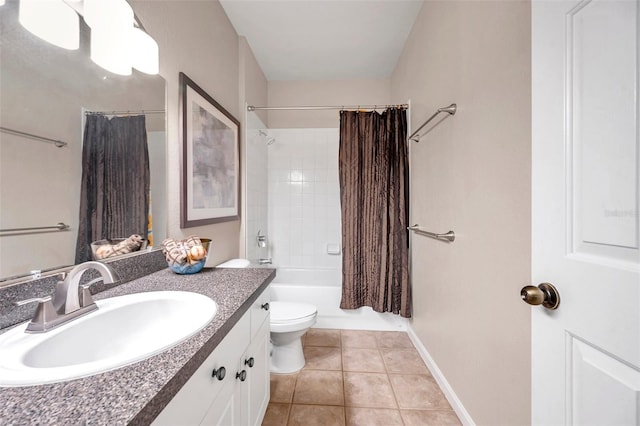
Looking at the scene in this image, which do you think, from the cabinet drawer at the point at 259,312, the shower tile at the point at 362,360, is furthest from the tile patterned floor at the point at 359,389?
the cabinet drawer at the point at 259,312

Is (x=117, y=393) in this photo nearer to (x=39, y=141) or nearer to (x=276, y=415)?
(x=39, y=141)

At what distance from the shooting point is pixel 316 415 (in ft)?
4.46

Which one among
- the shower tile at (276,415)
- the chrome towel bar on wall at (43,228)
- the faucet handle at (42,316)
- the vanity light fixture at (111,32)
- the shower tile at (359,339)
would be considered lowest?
the shower tile at (276,415)

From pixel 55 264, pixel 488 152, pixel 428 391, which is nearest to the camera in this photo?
pixel 55 264

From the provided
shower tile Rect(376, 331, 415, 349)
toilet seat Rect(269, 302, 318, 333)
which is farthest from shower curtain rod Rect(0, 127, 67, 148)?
shower tile Rect(376, 331, 415, 349)

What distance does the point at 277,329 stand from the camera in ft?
5.25

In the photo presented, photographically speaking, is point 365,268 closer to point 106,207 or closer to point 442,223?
point 442,223

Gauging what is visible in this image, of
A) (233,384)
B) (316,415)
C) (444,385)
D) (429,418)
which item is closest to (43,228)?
(233,384)

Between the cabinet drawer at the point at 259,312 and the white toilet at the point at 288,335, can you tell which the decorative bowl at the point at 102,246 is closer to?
the cabinet drawer at the point at 259,312

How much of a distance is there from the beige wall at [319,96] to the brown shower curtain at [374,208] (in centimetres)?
78

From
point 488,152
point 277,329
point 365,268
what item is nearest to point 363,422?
point 277,329

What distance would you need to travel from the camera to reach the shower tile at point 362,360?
175cm

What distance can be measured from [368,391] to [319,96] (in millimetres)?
2833

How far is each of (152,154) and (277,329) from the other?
1225 millimetres
